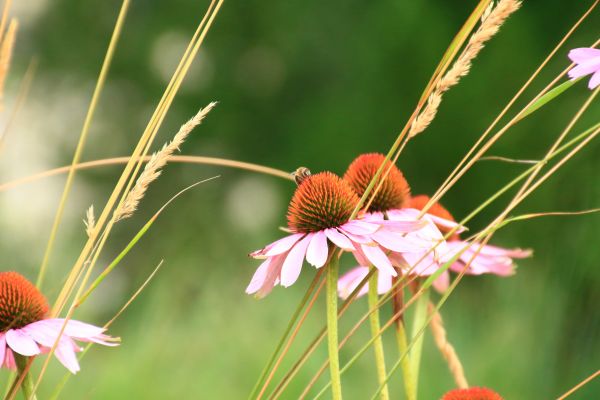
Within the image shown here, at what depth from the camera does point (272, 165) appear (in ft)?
25.3

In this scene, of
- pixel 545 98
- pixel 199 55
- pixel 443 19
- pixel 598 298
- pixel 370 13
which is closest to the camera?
pixel 545 98

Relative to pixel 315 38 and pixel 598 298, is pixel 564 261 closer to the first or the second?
pixel 598 298

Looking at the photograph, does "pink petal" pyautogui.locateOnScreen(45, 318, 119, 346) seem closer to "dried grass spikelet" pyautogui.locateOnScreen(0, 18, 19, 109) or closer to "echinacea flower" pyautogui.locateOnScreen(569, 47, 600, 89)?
"dried grass spikelet" pyautogui.locateOnScreen(0, 18, 19, 109)

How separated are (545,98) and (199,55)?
8233 mm

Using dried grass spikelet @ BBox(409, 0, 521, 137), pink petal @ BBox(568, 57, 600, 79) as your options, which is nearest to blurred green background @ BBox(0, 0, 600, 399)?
dried grass spikelet @ BBox(409, 0, 521, 137)

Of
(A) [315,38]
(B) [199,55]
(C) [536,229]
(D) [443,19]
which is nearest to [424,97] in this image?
(C) [536,229]

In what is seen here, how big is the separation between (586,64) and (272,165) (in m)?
6.82

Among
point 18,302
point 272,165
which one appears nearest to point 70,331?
point 18,302

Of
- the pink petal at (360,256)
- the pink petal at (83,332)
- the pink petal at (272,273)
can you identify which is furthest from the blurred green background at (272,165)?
the pink petal at (360,256)

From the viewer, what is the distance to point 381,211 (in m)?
1.21

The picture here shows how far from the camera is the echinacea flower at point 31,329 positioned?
2.95 ft

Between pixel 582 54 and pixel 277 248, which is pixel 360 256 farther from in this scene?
pixel 582 54

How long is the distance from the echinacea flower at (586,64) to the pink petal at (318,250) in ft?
1.00

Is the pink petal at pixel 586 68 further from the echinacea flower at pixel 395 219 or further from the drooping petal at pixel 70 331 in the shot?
the drooping petal at pixel 70 331
